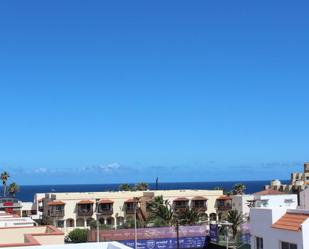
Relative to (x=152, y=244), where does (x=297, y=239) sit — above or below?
above

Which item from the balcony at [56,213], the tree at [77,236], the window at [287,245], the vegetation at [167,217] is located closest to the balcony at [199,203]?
the vegetation at [167,217]

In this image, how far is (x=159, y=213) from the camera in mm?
88250

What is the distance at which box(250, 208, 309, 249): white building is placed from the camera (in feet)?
79.3

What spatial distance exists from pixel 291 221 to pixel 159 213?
63618 mm

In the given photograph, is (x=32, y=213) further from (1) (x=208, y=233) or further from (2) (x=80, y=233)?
(1) (x=208, y=233)

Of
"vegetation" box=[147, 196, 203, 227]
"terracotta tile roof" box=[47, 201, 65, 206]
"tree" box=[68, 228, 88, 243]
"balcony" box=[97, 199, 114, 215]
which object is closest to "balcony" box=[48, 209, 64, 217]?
"terracotta tile roof" box=[47, 201, 65, 206]

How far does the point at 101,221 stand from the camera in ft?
317

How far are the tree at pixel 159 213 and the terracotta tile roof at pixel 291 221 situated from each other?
6081 cm

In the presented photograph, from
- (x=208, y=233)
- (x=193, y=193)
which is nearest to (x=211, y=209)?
(x=193, y=193)

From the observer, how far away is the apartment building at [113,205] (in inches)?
3696

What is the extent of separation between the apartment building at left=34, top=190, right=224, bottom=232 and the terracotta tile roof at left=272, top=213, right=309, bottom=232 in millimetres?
66627

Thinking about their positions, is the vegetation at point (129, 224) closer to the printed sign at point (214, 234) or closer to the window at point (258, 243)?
the printed sign at point (214, 234)

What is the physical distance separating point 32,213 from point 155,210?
33.7m

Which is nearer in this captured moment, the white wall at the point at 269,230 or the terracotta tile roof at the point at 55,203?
the white wall at the point at 269,230
